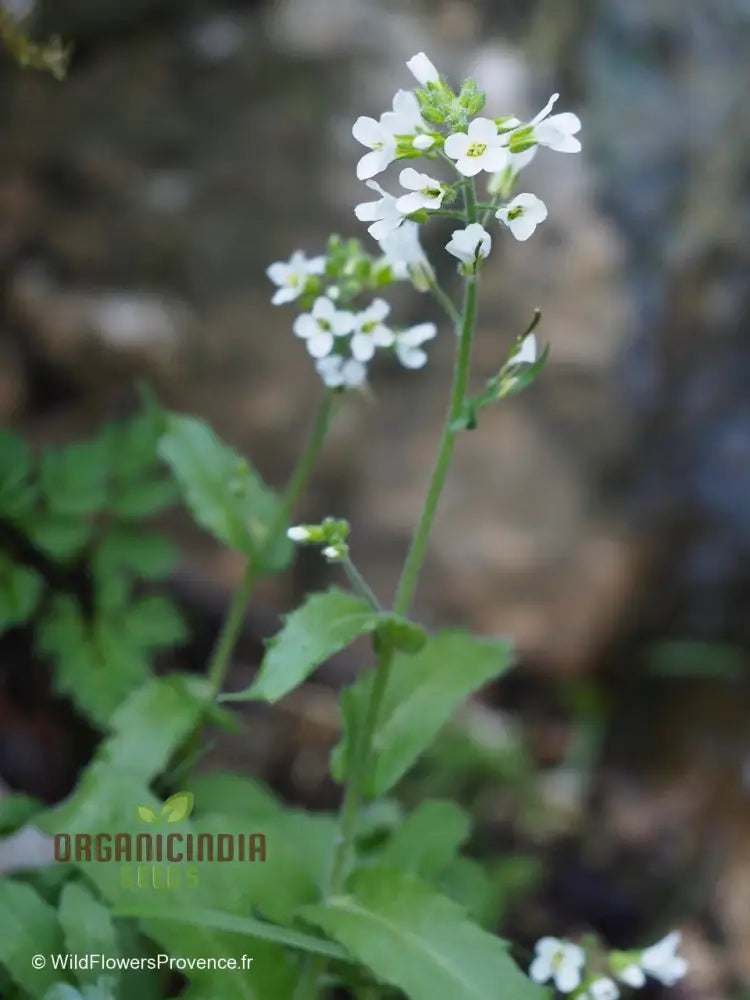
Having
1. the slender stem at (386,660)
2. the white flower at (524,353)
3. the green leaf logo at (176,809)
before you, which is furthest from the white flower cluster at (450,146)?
the green leaf logo at (176,809)

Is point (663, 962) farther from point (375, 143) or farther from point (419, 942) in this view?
point (375, 143)

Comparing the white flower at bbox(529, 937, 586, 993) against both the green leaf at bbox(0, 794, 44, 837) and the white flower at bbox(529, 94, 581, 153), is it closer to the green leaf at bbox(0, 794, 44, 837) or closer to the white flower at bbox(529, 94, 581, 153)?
the green leaf at bbox(0, 794, 44, 837)

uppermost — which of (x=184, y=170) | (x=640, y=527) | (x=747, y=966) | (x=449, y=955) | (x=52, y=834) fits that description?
(x=184, y=170)

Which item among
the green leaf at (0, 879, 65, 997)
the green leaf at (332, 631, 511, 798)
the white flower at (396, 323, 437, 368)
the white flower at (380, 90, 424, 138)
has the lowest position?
the green leaf at (0, 879, 65, 997)

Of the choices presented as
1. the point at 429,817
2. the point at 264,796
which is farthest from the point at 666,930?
the point at 264,796

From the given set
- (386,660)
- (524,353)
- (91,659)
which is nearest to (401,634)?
(386,660)

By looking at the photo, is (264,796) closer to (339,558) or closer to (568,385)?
(339,558)

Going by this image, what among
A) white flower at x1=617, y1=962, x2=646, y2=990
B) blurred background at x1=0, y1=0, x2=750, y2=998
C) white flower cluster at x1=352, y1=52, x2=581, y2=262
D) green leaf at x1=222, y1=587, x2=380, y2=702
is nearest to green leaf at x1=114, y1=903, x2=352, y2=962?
green leaf at x1=222, y1=587, x2=380, y2=702
